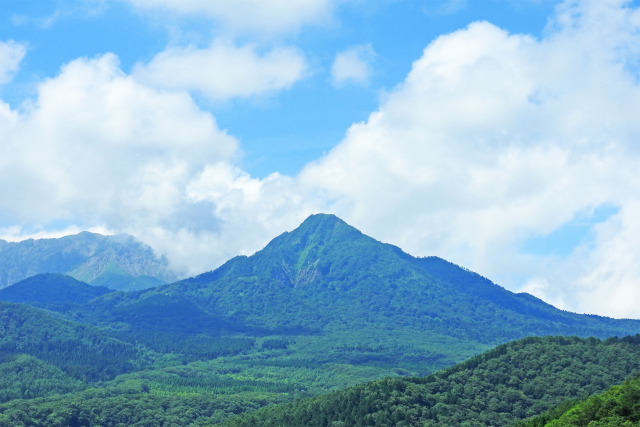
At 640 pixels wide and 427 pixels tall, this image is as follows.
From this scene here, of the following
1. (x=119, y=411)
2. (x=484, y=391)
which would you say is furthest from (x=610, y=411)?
(x=119, y=411)

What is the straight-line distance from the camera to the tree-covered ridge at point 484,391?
13100cm

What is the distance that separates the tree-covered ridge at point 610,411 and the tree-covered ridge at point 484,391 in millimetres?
39632

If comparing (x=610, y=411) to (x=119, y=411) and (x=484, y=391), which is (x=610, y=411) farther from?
(x=119, y=411)

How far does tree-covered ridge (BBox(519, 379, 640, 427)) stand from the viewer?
261 ft

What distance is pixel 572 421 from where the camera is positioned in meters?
86.0

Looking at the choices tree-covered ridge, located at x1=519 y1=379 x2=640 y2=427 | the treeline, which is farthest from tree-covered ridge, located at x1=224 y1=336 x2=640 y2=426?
tree-covered ridge, located at x1=519 y1=379 x2=640 y2=427

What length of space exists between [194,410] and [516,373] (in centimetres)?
8720

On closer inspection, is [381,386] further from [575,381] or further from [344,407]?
[575,381]

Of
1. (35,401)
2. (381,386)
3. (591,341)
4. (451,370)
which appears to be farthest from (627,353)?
(35,401)

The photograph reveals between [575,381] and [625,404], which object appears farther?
[575,381]

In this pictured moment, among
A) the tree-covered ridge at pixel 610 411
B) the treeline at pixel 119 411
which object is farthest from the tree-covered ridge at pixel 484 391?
the tree-covered ridge at pixel 610 411

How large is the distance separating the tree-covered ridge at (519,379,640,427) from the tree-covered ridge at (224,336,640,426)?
39632mm

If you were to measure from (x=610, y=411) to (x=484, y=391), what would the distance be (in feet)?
186

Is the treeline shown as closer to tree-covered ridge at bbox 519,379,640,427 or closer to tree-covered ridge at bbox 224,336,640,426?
tree-covered ridge at bbox 224,336,640,426
